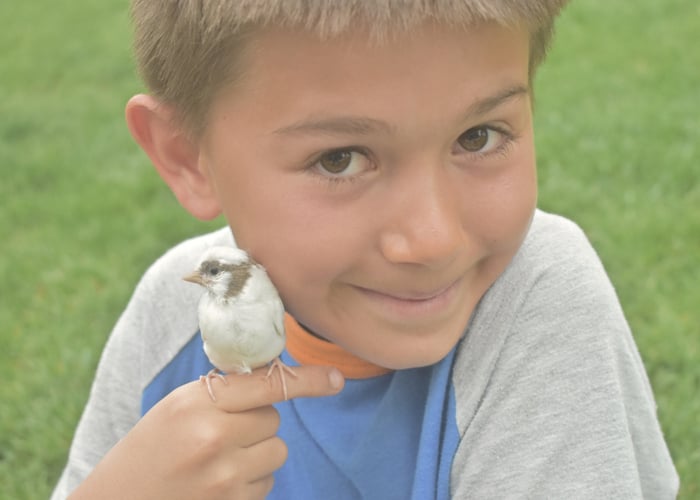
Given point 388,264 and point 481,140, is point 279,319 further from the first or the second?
point 481,140

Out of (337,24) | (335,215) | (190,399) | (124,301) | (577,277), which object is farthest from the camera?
(124,301)

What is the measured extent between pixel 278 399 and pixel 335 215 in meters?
0.32

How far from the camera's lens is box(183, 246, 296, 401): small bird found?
138 cm

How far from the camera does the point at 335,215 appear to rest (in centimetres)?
140

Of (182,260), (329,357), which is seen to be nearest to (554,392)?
(329,357)

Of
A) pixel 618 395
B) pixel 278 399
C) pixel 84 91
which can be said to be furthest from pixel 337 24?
pixel 84 91

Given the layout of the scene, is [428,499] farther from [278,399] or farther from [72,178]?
[72,178]

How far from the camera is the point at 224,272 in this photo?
1.42 meters

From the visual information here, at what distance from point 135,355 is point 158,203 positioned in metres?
2.49

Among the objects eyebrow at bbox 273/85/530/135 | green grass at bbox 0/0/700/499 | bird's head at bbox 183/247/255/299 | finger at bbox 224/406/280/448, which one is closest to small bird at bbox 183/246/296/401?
bird's head at bbox 183/247/255/299

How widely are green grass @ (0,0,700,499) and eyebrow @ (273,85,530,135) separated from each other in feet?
5.08

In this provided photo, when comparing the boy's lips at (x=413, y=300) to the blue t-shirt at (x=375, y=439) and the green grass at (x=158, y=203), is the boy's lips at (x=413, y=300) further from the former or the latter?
the green grass at (x=158, y=203)

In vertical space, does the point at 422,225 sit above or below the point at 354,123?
below

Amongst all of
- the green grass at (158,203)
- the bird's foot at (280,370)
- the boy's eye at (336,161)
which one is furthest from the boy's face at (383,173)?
the green grass at (158,203)
